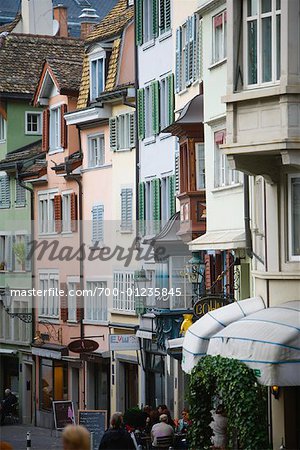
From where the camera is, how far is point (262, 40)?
27.4m

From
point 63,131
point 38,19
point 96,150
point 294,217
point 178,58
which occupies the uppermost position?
point 38,19

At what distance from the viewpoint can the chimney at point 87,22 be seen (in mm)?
68938

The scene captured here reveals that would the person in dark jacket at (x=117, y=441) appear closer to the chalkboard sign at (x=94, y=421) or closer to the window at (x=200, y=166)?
the chalkboard sign at (x=94, y=421)

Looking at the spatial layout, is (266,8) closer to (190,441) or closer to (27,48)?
(190,441)

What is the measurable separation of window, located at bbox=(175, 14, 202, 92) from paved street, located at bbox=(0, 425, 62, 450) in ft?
37.2

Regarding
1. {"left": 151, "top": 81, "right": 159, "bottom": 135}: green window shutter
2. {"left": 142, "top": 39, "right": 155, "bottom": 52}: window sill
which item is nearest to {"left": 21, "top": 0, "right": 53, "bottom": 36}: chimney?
{"left": 142, "top": 39, "right": 155, "bottom": 52}: window sill

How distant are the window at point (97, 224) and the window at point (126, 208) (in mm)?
2353

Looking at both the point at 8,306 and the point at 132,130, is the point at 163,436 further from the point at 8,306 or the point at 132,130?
the point at 8,306

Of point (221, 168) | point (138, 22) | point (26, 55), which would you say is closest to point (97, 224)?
point (138, 22)

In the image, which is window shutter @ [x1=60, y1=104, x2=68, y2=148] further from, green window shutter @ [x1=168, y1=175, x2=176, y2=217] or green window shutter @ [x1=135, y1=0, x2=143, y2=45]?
green window shutter @ [x1=168, y1=175, x2=176, y2=217]

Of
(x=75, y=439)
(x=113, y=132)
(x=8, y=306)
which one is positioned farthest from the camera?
(x=8, y=306)

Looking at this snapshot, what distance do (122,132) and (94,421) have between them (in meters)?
16.4

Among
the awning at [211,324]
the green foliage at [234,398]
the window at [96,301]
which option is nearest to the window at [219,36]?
the awning at [211,324]

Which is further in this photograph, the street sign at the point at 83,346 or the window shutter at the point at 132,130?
the window shutter at the point at 132,130
